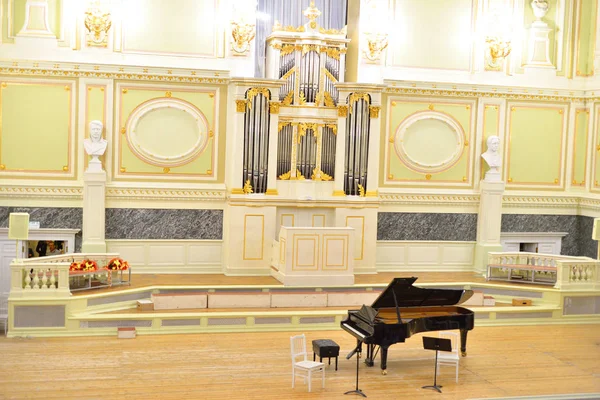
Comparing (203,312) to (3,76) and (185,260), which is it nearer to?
(185,260)

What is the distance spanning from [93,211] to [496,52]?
29.2ft

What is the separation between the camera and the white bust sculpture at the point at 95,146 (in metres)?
15.3

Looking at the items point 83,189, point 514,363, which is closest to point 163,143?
point 83,189

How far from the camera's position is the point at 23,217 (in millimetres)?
13359

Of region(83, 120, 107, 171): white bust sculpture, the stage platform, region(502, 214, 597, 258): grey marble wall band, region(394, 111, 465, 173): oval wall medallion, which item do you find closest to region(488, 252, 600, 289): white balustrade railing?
the stage platform

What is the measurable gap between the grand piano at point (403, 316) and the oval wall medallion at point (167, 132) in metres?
5.92

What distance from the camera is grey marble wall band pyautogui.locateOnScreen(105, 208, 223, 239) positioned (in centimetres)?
1577

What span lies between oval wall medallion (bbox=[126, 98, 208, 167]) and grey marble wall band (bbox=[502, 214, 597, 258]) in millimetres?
6808

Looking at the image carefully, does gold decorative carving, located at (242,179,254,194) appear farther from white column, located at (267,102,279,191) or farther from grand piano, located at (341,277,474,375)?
grand piano, located at (341,277,474,375)

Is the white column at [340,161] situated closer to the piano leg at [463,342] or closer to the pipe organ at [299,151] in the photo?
the pipe organ at [299,151]

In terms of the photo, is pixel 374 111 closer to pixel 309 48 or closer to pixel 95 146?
pixel 309 48

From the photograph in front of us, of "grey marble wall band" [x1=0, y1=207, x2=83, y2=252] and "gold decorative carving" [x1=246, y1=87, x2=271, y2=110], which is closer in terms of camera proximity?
"grey marble wall band" [x1=0, y1=207, x2=83, y2=252]

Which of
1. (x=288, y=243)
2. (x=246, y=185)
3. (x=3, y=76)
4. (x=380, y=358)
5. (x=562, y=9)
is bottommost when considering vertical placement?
(x=380, y=358)

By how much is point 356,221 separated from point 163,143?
13.5 ft
